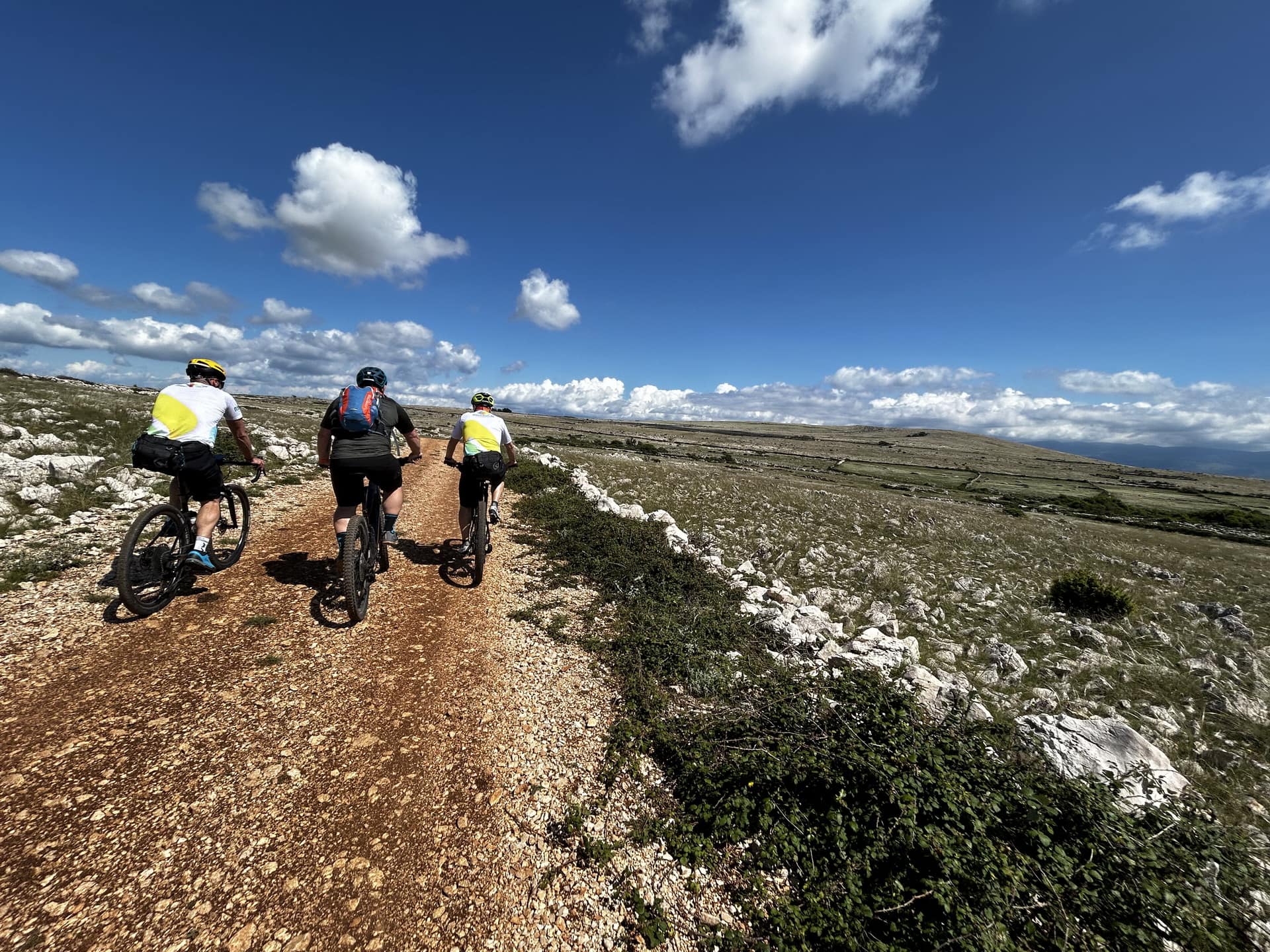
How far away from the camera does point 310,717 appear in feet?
19.3

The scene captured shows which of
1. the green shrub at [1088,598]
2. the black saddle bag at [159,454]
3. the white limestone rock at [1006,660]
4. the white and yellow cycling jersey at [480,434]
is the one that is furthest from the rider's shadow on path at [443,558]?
the green shrub at [1088,598]

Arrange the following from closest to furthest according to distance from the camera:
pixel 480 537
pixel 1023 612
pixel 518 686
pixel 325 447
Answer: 1. pixel 518 686
2. pixel 325 447
3. pixel 480 537
4. pixel 1023 612

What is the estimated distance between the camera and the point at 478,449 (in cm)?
1052

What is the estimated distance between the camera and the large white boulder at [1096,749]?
6.23m

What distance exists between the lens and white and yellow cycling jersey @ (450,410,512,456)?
10.6 meters

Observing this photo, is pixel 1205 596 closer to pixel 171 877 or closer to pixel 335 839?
pixel 335 839

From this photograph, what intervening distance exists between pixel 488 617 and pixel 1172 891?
9.00 meters

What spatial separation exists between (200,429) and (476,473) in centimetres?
458

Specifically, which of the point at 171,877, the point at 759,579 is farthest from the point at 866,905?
the point at 759,579

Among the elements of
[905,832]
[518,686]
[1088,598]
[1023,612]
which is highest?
[905,832]

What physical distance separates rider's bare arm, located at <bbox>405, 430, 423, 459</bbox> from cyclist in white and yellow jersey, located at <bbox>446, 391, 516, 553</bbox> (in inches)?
28.5

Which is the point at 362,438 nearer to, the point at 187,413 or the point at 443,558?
the point at 187,413

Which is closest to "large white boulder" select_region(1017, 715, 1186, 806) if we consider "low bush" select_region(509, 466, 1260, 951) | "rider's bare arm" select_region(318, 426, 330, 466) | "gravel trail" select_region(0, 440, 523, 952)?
"low bush" select_region(509, 466, 1260, 951)

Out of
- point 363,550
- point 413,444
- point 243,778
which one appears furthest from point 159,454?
point 243,778
